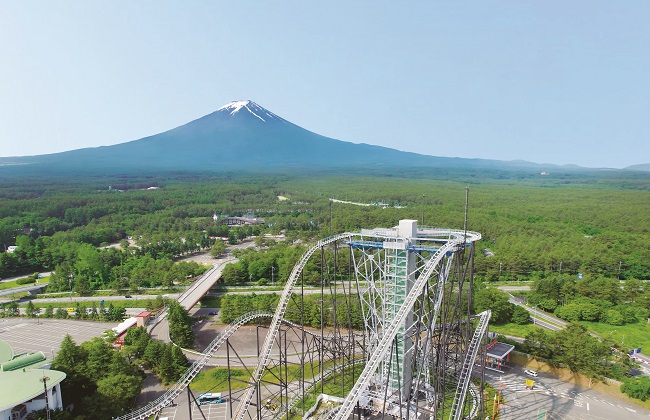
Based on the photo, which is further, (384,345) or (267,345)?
(267,345)

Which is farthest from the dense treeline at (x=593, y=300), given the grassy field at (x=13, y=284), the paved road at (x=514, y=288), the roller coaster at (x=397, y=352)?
the grassy field at (x=13, y=284)

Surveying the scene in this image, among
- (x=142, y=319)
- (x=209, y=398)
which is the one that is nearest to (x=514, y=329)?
(x=209, y=398)

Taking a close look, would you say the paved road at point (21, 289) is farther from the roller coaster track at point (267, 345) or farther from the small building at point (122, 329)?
the roller coaster track at point (267, 345)

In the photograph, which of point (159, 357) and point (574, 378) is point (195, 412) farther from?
point (574, 378)

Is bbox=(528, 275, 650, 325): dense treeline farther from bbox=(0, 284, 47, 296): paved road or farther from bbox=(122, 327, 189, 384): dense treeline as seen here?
bbox=(0, 284, 47, 296): paved road

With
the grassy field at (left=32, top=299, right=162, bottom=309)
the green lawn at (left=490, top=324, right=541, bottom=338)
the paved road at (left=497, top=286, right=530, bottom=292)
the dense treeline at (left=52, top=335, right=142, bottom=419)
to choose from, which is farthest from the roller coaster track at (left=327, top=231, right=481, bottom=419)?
the grassy field at (left=32, top=299, right=162, bottom=309)

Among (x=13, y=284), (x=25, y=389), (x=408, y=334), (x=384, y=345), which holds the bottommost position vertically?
(x=13, y=284)

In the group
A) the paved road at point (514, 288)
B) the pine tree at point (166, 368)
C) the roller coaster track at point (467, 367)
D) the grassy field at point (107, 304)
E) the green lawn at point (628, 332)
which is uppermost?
the roller coaster track at point (467, 367)
